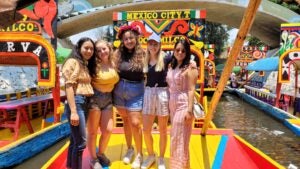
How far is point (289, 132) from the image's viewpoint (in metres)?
10.6

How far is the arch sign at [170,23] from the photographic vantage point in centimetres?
795

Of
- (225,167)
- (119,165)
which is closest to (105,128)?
(119,165)

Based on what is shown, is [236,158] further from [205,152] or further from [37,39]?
[37,39]

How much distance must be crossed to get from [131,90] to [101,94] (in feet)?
1.13

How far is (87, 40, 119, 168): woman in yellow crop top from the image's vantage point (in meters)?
3.96

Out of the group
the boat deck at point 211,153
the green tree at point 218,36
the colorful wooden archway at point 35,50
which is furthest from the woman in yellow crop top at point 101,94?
the green tree at point 218,36

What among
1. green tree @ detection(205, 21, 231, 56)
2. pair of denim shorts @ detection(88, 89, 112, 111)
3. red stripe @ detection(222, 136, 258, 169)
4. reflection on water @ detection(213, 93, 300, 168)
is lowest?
reflection on water @ detection(213, 93, 300, 168)

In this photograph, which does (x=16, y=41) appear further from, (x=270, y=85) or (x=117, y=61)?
(x=270, y=85)

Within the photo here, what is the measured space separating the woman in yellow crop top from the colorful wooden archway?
279 centimetres

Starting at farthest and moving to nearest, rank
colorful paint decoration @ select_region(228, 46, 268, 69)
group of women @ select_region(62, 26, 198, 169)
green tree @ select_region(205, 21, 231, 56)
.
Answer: green tree @ select_region(205, 21, 231, 56) → colorful paint decoration @ select_region(228, 46, 268, 69) → group of women @ select_region(62, 26, 198, 169)

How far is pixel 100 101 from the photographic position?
4.04 metres

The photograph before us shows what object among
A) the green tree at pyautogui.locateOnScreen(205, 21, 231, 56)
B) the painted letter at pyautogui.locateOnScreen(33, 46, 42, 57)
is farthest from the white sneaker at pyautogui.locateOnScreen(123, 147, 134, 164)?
the green tree at pyautogui.locateOnScreen(205, 21, 231, 56)

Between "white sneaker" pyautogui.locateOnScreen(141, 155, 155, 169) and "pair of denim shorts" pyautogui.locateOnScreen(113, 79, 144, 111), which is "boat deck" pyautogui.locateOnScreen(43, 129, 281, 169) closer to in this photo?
"white sneaker" pyautogui.locateOnScreen(141, 155, 155, 169)

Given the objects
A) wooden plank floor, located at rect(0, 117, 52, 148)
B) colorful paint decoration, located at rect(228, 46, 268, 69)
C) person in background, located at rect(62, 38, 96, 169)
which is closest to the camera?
person in background, located at rect(62, 38, 96, 169)
